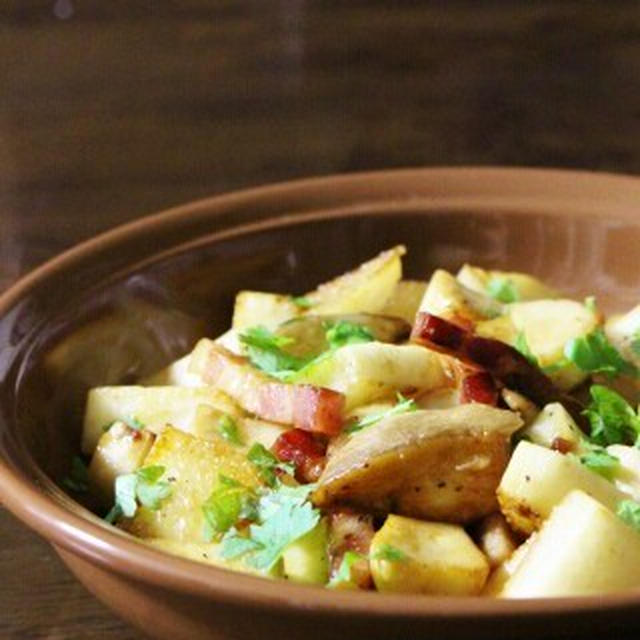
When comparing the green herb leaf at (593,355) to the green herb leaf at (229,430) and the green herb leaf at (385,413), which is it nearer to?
the green herb leaf at (385,413)

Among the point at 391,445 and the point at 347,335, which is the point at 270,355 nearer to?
the point at 347,335

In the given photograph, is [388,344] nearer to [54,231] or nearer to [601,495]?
[601,495]

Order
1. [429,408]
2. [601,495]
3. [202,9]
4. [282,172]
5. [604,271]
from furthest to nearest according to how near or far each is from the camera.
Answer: [282,172] < [202,9] < [604,271] < [429,408] < [601,495]

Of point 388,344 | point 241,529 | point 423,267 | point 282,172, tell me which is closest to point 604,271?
point 423,267

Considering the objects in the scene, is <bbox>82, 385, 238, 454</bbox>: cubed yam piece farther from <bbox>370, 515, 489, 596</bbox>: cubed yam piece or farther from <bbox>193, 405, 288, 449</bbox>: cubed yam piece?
<bbox>370, 515, 489, 596</bbox>: cubed yam piece

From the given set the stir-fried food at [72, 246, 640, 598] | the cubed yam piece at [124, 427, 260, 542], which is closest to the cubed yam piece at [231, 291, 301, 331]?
the stir-fried food at [72, 246, 640, 598]

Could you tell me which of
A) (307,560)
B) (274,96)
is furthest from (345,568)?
(274,96)
